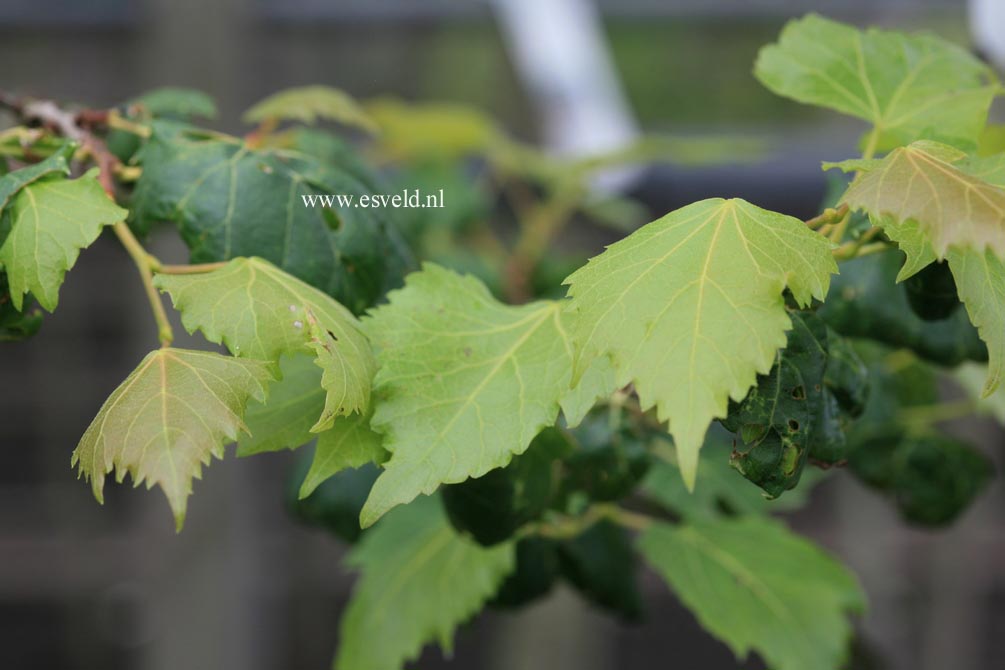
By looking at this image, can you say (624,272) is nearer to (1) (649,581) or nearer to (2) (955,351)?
(2) (955,351)

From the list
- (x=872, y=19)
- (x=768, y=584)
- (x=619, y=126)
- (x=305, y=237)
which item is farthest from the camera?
(x=872, y=19)

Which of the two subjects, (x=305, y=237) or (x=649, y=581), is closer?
(x=305, y=237)

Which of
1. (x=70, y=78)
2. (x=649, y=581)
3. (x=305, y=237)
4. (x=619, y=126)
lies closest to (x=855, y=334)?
(x=305, y=237)

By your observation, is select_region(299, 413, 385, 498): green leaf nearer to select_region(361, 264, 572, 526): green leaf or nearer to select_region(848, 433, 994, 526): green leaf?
select_region(361, 264, 572, 526): green leaf

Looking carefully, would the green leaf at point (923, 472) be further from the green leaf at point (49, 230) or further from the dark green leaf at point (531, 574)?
the green leaf at point (49, 230)

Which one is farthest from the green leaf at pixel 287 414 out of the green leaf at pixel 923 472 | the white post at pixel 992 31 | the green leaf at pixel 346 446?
the white post at pixel 992 31

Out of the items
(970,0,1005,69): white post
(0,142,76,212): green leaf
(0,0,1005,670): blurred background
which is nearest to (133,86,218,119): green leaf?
(0,142,76,212): green leaf

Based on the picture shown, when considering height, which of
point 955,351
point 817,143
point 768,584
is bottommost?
point 817,143

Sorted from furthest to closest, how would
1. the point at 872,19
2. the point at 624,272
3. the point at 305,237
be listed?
1. the point at 872,19
2. the point at 305,237
3. the point at 624,272
